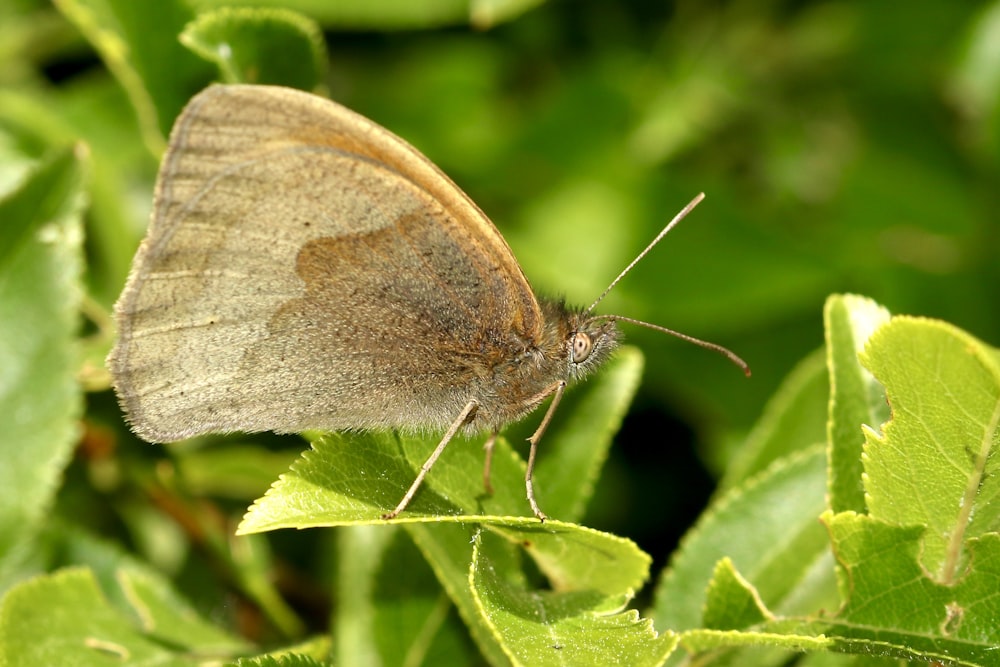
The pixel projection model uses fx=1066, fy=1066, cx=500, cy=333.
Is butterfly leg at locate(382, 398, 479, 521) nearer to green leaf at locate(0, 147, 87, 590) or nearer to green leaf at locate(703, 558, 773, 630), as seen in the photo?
green leaf at locate(703, 558, 773, 630)

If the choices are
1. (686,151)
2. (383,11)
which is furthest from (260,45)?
(686,151)

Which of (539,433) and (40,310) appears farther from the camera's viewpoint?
(40,310)

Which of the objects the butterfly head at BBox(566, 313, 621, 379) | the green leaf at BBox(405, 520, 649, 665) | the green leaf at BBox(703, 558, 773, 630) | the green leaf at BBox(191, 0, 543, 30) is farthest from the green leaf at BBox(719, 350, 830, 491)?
the green leaf at BBox(191, 0, 543, 30)

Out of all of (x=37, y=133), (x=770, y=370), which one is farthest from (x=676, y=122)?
(x=37, y=133)

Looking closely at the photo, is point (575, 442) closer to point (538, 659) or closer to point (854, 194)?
point (538, 659)

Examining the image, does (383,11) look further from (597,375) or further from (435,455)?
(435,455)
